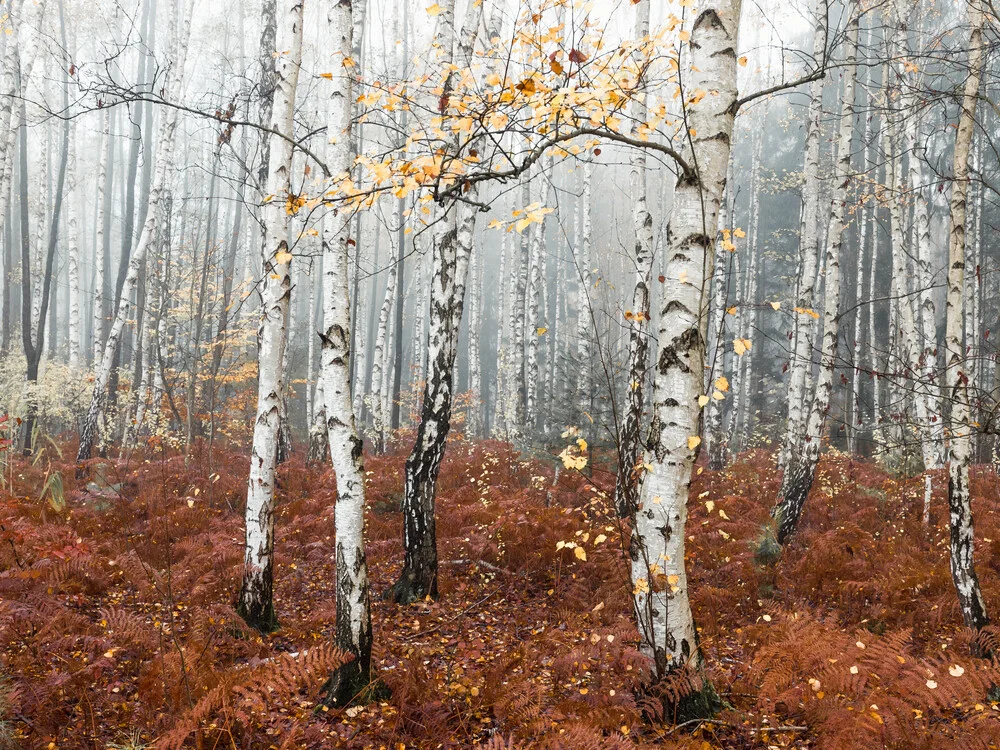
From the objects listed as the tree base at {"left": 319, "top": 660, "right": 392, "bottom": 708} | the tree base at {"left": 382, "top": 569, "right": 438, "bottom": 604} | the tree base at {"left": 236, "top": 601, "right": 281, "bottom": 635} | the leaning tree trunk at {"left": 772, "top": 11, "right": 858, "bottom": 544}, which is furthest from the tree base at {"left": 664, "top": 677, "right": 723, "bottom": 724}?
the leaning tree trunk at {"left": 772, "top": 11, "right": 858, "bottom": 544}

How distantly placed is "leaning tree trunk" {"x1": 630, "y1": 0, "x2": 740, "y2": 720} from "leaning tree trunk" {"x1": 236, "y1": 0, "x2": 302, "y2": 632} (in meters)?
3.16

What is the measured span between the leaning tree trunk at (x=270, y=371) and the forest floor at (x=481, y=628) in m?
0.31

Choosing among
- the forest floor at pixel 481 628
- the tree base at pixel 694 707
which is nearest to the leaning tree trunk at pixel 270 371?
the forest floor at pixel 481 628

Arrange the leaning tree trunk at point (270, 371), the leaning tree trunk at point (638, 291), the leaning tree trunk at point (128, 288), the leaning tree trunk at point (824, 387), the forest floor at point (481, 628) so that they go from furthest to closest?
the leaning tree trunk at point (128, 288) < the leaning tree trunk at point (824, 387) < the leaning tree trunk at point (638, 291) < the leaning tree trunk at point (270, 371) < the forest floor at point (481, 628)

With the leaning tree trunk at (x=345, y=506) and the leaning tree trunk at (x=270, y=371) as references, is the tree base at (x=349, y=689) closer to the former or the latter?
the leaning tree trunk at (x=345, y=506)

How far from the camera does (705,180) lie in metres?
3.34

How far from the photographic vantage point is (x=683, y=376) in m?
3.28

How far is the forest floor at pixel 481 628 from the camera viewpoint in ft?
11.1

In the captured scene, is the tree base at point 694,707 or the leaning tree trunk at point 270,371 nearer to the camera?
the tree base at point 694,707

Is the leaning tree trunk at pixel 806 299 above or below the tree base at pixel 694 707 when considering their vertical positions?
above

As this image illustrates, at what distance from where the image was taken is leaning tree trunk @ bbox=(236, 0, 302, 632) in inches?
193

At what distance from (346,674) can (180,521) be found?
433 centimetres

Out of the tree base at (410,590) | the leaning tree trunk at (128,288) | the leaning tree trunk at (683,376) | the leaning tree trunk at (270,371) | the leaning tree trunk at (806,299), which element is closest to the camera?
the leaning tree trunk at (683,376)

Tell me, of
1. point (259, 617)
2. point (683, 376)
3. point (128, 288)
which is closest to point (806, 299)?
point (683, 376)
